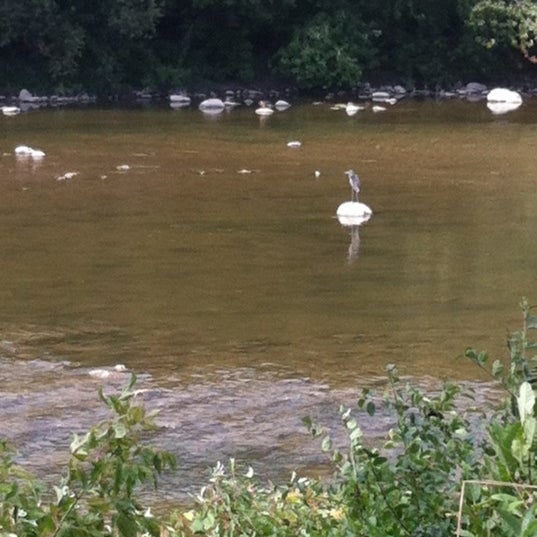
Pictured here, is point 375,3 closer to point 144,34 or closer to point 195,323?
point 144,34

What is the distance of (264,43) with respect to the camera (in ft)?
97.5

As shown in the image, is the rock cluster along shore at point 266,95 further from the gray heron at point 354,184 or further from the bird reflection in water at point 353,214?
the bird reflection in water at point 353,214

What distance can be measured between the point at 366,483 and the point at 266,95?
25631mm

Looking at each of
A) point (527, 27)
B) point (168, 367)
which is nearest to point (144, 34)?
point (527, 27)

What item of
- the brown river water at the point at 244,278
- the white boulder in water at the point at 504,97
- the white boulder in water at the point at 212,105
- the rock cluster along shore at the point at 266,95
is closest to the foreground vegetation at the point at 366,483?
the brown river water at the point at 244,278

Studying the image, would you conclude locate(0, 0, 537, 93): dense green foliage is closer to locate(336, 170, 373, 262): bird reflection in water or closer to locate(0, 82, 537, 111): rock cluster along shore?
locate(0, 82, 537, 111): rock cluster along shore

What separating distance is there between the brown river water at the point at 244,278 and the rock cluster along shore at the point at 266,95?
285 inches

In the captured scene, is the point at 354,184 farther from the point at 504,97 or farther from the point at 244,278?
the point at 504,97

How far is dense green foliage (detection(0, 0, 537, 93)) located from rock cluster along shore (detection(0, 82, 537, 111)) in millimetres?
309

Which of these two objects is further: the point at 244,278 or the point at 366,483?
the point at 244,278

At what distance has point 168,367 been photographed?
7.75m

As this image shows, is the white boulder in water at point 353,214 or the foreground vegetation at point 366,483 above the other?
the foreground vegetation at point 366,483

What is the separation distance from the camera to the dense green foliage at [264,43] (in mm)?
26391

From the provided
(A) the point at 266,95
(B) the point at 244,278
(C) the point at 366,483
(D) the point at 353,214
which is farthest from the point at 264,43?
(C) the point at 366,483
